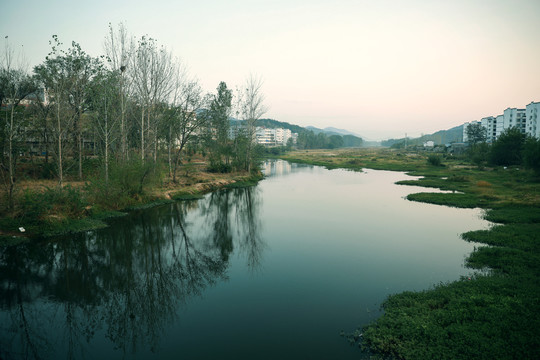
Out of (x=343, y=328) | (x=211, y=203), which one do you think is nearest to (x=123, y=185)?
(x=211, y=203)

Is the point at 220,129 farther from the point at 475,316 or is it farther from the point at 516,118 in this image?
the point at 516,118

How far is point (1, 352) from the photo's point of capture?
7066mm

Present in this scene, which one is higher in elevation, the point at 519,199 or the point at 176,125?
the point at 176,125

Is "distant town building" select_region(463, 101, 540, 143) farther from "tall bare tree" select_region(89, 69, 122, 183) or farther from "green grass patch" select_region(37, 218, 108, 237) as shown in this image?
"green grass patch" select_region(37, 218, 108, 237)

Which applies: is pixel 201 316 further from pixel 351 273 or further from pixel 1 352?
pixel 351 273

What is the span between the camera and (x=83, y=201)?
17422mm

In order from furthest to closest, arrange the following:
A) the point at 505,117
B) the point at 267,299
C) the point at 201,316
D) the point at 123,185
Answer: the point at 505,117 < the point at 123,185 < the point at 267,299 < the point at 201,316

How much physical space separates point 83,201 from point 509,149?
2350 inches

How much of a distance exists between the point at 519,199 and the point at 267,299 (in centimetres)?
2334

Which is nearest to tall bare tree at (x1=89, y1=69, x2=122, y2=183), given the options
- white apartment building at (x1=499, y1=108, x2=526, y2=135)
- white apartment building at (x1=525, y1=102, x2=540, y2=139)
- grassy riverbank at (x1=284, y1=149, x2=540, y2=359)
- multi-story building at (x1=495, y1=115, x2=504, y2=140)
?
grassy riverbank at (x1=284, y1=149, x2=540, y2=359)

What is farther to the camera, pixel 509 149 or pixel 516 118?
pixel 516 118

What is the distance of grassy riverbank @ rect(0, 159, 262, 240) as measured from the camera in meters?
15.0

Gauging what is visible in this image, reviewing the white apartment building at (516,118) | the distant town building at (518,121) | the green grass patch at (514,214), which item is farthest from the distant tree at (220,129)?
the white apartment building at (516,118)

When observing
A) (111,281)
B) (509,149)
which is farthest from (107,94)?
(509,149)
